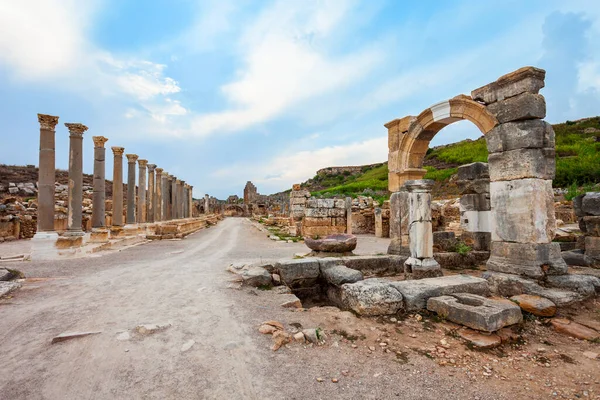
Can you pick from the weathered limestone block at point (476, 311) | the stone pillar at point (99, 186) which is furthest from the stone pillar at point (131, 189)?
the weathered limestone block at point (476, 311)

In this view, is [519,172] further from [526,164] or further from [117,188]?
[117,188]

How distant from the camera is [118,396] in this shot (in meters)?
2.50

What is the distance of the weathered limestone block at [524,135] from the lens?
16.9ft

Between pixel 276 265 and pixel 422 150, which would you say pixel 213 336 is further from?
pixel 422 150

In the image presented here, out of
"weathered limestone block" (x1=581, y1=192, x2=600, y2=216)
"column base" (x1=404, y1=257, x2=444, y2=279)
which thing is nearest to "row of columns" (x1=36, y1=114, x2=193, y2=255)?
"column base" (x1=404, y1=257, x2=444, y2=279)

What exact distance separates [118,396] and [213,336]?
3.94 ft

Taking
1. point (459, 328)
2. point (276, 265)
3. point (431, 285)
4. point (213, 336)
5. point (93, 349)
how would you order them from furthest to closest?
point (276, 265)
point (431, 285)
point (459, 328)
point (213, 336)
point (93, 349)

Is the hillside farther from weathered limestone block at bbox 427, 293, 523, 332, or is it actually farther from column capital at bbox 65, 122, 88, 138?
column capital at bbox 65, 122, 88, 138

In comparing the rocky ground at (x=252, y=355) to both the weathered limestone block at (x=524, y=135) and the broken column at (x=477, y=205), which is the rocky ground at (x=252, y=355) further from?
the broken column at (x=477, y=205)

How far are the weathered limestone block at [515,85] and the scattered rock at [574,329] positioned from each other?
3745mm

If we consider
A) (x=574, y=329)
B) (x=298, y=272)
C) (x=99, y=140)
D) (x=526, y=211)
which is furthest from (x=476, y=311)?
(x=99, y=140)

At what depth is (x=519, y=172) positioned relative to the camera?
5.28 meters

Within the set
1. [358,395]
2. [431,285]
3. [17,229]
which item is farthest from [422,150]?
[17,229]

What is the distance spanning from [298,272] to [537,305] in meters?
3.92
